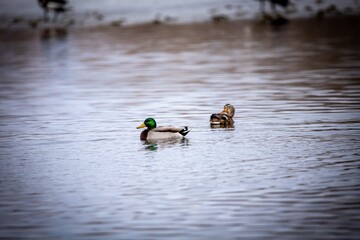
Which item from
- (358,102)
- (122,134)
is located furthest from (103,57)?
(122,134)

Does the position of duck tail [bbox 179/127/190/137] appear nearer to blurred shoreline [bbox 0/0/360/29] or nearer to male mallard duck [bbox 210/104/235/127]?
male mallard duck [bbox 210/104/235/127]

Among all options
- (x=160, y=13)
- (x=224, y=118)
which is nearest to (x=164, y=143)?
(x=224, y=118)

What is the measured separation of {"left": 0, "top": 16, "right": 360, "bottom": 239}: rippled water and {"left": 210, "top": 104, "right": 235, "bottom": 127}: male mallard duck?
0.93 feet

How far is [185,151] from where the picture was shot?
14.3 metres

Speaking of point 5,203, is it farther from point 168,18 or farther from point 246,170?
point 168,18

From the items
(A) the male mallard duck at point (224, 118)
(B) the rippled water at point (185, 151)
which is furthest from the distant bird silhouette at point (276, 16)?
(A) the male mallard duck at point (224, 118)

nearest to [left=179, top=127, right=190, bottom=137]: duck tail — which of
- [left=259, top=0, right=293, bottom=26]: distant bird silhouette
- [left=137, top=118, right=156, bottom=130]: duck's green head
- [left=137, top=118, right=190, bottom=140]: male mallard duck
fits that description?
[left=137, top=118, right=190, bottom=140]: male mallard duck

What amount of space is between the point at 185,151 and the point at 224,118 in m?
2.34

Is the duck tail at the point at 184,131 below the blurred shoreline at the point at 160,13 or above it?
below

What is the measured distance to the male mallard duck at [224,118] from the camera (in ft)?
54.0

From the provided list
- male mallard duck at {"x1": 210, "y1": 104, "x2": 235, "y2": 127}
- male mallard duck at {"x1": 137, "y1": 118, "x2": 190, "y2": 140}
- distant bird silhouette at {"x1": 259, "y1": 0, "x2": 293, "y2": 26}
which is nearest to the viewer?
male mallard duck at {"x1": 137, "y1": 118, "x2": 190, "y2": 140}

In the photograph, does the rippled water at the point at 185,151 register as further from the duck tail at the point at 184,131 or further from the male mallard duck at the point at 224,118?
the male mallard duck at the point at 224,118

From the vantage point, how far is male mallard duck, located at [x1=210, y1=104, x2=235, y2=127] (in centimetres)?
1647

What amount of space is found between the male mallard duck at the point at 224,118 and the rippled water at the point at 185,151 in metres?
0.28
